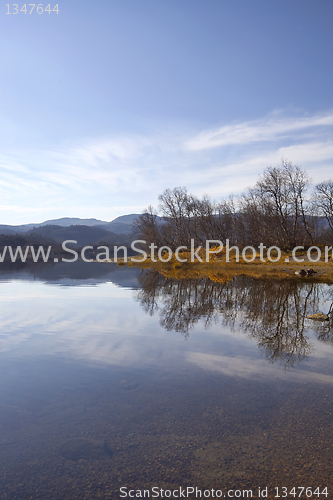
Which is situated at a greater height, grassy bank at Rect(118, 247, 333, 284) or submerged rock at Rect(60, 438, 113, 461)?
grassy bank at Rect(118, 247, 333, 284)

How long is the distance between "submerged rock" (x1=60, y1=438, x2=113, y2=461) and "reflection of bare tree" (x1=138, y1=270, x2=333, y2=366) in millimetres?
3754

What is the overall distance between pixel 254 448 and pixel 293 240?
136ft

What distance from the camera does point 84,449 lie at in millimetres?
3209

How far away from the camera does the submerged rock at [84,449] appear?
10.2 feet

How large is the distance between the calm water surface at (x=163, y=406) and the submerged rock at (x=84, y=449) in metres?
0.01

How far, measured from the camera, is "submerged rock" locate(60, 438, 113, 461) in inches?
122

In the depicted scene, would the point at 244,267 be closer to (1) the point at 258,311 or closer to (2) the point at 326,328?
→ (1) the point at 258,311

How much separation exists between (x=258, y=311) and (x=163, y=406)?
A: 6.91 metres

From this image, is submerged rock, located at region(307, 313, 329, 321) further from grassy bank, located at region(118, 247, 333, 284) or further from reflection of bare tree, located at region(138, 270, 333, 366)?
grassy bank, located at region(118, 247, 333, 284)

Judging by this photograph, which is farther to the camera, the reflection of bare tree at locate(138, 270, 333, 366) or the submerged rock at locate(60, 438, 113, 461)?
the reflection of bare tree at locate(138, 270, 333, 366)

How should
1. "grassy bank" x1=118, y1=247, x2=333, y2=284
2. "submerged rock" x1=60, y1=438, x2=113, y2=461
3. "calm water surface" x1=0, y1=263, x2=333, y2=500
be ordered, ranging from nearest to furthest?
"calm water surface" x1=0, y1=263, x2=333, y2=500 < "submerged rock" x1=60, y1=438, x2=113, y2=461 < "grassy bank" x1=118, y1=247, x2=333, y2=284

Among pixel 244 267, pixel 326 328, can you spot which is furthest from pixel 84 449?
pixel 244 267

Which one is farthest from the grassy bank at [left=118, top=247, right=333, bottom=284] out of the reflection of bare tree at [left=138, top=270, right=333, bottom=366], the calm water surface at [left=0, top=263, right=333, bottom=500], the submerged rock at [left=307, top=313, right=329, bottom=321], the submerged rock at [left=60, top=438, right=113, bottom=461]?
the submerged rock at [left=60, top=438, right=113, bottom=461]

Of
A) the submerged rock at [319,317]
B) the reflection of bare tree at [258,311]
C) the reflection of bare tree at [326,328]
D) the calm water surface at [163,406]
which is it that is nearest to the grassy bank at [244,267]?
the reflection of bare tree at [258,311]
